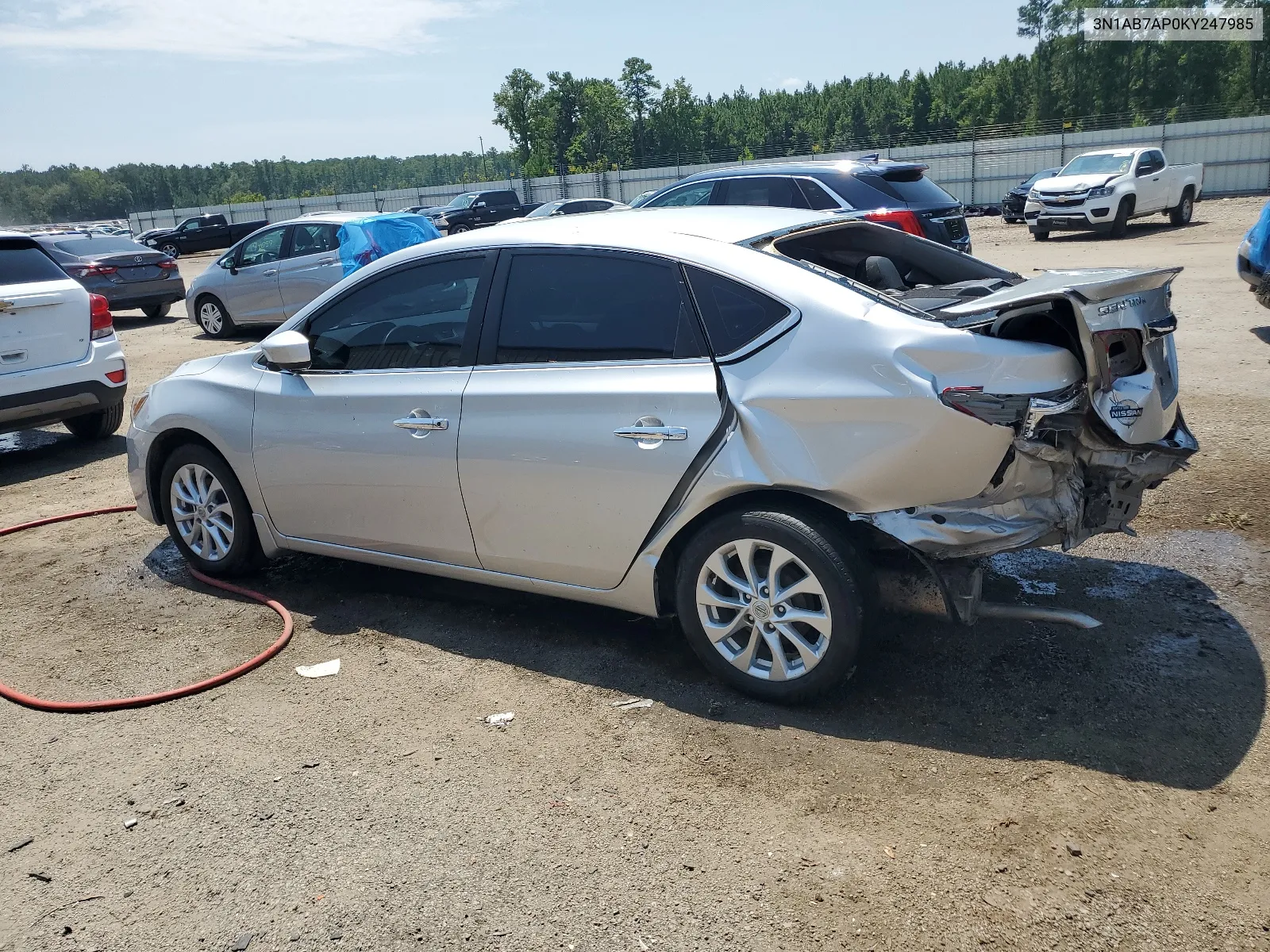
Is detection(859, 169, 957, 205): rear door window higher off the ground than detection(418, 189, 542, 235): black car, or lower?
higher

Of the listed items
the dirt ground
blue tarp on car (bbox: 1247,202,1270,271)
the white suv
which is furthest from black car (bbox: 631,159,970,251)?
the dirt ground

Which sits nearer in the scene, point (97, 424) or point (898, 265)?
point (898, 265)

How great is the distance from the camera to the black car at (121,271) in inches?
700

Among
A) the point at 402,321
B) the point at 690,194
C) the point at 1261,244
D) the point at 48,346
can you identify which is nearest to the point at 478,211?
the point at 690,194

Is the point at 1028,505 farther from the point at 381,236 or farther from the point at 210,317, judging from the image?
the point at 210,317

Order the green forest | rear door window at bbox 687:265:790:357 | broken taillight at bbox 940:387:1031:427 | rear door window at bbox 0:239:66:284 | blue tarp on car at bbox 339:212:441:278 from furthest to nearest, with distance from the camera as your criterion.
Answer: the green forest, blue tarp on car at bbox 339:212:441:278, rear door window at bbox 0:239:66:284, rear door window at bbox 687:265:790:357, broken taillight at bbox 940:387:1031:427

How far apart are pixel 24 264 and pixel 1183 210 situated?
23.4 m

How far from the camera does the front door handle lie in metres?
4.35

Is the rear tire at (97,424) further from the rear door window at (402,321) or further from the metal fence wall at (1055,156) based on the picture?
the metal fence wall at (1055,156)

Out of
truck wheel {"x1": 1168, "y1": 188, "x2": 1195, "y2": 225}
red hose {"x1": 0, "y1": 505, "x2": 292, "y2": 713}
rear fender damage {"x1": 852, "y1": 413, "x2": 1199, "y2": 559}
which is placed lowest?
truck wheel {"x1": 1168, "y1": 188, "x2": 1195, "y2": 225}

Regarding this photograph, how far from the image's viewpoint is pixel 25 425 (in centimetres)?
→ 797

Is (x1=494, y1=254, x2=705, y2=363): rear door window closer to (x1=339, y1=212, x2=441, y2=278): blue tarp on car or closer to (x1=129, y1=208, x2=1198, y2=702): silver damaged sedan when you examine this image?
(x1=129, y1=208, x2=1198, y2=702): silver damaged sedan

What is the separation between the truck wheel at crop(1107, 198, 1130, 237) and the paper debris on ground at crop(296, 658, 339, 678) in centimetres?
2120

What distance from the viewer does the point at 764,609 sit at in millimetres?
3736
